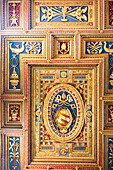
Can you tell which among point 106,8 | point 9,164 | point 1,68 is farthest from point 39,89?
point 106,8

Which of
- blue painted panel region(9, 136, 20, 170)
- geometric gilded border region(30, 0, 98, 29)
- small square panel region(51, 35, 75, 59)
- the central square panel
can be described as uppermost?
geometric gilded border region(30, 0, 98, 29)

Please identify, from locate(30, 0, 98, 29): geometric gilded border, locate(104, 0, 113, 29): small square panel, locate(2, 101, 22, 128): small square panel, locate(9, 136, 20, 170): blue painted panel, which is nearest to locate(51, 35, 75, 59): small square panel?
locate(30, 0, 98, 29): geometric gilded border

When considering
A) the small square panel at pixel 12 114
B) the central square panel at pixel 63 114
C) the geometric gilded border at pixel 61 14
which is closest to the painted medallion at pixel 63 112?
the central square panel at pixel 63 114

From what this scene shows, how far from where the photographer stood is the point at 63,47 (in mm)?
3172

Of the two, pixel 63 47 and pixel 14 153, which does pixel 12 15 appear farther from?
pixel 14 153

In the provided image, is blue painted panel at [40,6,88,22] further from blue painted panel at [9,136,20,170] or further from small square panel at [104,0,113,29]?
blue painted panel at [9,136,20,170]

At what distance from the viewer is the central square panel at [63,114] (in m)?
3.20

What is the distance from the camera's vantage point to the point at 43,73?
10.6 feet

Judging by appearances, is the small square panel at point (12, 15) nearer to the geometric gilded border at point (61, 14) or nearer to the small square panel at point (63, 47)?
the geometric gilded border at point (61, 14)

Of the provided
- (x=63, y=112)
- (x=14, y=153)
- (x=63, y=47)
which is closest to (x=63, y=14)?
(x=63, y=47)

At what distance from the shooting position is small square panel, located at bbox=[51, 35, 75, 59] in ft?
10.4

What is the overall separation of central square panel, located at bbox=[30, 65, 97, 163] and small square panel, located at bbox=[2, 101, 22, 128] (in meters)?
0.27

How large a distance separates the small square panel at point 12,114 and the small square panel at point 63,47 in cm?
120

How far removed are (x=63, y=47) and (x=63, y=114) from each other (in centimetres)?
129
